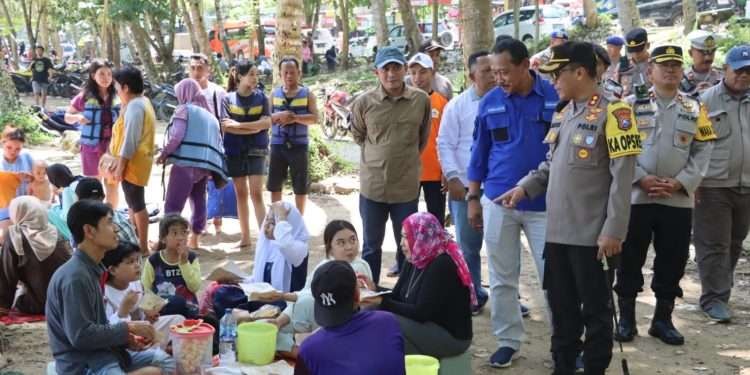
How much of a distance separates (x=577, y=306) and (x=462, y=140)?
1778 millimetres

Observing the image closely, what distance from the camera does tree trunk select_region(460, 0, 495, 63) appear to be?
28.5 feet

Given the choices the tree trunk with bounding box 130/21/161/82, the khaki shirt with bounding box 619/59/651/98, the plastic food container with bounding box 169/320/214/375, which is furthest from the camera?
the tree trunk with bounding box 130/21/161/82

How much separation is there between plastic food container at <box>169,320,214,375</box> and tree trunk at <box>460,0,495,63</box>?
496 centimetres

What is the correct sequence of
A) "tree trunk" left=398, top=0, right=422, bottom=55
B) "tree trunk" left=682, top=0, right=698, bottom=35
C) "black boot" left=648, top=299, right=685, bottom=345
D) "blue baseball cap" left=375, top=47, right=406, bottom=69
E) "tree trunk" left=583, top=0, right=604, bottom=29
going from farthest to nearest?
1. "tree trunk" left=398, top=0, right=422, bottom=55
2. "tree trunk" left=583, top=0, right=604, bottom=29
3. "tree trunk" left=682, top=0, right=698, bottom=35
4. "blue baseball cap" left=375, top=47, right=406, bottom=69
5. "black boot" left=648, top=299, right=685, bottom=345

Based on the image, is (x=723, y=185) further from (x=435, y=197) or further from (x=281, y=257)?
(x=281, y=257)

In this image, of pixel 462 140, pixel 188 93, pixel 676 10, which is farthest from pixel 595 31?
pixel 462 140

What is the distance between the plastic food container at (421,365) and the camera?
3881 mm

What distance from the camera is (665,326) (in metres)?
5.58

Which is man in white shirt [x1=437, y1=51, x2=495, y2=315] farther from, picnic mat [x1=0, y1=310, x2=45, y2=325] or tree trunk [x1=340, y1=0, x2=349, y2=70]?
tree trunk [x1=340, y1=0, x2=349, y2=70]

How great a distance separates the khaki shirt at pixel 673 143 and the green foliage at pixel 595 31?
1820 cm

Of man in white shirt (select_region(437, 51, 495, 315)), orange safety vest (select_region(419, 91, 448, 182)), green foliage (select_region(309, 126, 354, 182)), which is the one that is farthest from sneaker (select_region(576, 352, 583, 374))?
green foliage (select_region(309, 126, 354, 182))

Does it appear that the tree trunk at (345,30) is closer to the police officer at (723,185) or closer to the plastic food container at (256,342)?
the police officer at (723,185)

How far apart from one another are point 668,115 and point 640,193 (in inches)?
19.7

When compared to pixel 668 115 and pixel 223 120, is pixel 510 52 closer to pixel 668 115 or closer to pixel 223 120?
pixel 668 115
